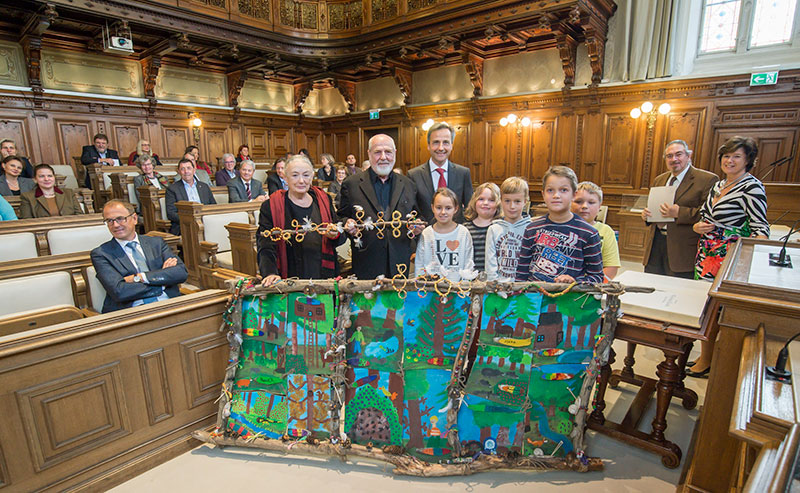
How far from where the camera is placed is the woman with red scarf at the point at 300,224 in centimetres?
227

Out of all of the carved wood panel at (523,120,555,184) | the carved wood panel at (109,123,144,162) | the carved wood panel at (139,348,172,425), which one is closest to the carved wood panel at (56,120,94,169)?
the carved wood panel at (109,123,144,162)

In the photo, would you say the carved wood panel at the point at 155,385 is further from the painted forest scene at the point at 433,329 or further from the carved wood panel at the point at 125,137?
the carved wood panel at the point at 125,137

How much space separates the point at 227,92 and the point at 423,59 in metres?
5.50

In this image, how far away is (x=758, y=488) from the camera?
0.72m

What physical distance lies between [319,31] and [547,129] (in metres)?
5.74

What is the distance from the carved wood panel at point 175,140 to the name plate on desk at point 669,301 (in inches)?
415

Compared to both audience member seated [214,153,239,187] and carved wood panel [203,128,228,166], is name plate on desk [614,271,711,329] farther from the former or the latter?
carved wood panel [203,128,228,166]

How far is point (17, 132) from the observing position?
25.1 ft

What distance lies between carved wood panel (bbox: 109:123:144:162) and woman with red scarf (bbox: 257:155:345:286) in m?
8.88

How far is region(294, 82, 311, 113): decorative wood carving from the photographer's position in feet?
38.4

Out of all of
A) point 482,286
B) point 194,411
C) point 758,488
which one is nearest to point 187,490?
point 194,411

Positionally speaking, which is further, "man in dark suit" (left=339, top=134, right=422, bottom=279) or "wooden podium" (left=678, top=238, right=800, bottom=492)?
"man in dark suit" (left=339, top=134, right=422, bottom=279)

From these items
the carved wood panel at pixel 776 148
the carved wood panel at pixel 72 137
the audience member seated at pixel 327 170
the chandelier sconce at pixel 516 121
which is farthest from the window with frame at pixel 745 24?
the carved wood panel at pixel 72 137

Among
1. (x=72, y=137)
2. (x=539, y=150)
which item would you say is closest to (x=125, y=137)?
(x=72, y=137)
